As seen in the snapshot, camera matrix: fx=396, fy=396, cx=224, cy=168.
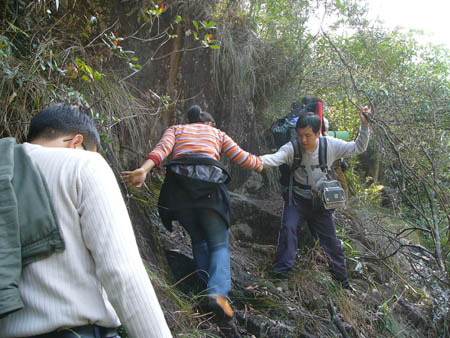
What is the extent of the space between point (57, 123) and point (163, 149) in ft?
7.51

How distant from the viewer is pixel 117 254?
1269 mm

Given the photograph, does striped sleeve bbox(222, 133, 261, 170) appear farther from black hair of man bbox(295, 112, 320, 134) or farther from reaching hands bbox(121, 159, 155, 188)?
reaching hands bbox(121, 159, 155, 188)

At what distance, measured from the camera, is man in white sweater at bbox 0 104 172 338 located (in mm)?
1217

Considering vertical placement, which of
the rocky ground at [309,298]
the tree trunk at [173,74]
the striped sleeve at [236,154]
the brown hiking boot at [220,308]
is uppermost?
the tree trunk at [173,74]

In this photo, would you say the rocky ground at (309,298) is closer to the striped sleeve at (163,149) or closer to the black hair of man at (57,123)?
the striped sleeve at (163,149)

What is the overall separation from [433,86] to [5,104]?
4.29 meters

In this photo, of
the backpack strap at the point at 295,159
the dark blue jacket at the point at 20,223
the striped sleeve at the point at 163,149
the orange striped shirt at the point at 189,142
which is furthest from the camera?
the backpack strap at the point at 295,159

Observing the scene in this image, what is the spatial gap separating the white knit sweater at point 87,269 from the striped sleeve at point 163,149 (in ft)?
7.85

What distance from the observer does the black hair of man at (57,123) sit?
4.99 feet

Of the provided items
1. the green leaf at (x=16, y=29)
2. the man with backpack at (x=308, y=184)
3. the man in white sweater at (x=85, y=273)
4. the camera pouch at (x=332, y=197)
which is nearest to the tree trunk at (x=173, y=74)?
the man with backpack at (x=308, y=184)

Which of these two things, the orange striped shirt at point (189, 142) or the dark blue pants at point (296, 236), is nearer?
the orange striped shirt at point (189, 142)

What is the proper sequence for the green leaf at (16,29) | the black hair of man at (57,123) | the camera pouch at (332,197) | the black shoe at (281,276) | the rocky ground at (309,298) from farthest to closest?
the black shoe at (281,276), the camera pouch at (332,197), the rocky ground at (309,298), the green leaf at (16,29), the black hair of man at (57,123)

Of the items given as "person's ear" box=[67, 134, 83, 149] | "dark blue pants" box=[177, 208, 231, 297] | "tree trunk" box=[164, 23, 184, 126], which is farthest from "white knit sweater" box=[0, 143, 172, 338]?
"tree trunk" box=[164, 23, 184, 126]

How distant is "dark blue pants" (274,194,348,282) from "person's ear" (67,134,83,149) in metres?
3.09
